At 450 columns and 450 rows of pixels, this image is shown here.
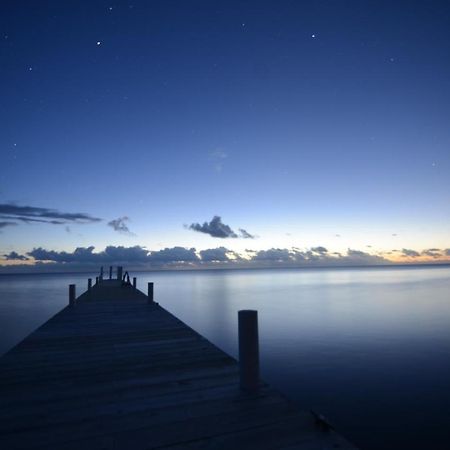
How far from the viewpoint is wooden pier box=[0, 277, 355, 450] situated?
10.7 feet

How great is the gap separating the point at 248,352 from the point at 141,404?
1528mm

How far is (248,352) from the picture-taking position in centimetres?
442

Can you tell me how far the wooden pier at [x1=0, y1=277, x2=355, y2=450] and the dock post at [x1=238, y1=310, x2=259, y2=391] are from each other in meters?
0.11

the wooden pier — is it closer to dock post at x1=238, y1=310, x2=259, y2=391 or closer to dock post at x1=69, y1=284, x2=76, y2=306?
dock post at x1=238, y1=310, x2=259, y2=391

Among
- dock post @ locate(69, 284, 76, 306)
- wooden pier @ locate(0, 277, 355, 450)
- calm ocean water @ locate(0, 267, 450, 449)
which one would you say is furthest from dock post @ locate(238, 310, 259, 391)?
dock post @ locate(69, 284, 76, 306)

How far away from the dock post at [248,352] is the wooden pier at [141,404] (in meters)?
0.11

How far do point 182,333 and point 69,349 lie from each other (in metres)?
2.79

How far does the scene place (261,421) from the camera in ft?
11.7

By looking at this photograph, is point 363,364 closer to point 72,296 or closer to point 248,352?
point 248,352

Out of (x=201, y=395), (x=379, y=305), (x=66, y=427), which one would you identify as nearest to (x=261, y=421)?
(x=201, y=395)

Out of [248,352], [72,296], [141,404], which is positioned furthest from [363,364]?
[72,296]

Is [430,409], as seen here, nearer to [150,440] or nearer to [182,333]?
[182,333]

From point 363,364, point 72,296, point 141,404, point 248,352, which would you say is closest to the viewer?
point 141,404

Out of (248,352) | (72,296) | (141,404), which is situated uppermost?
(248,352)
